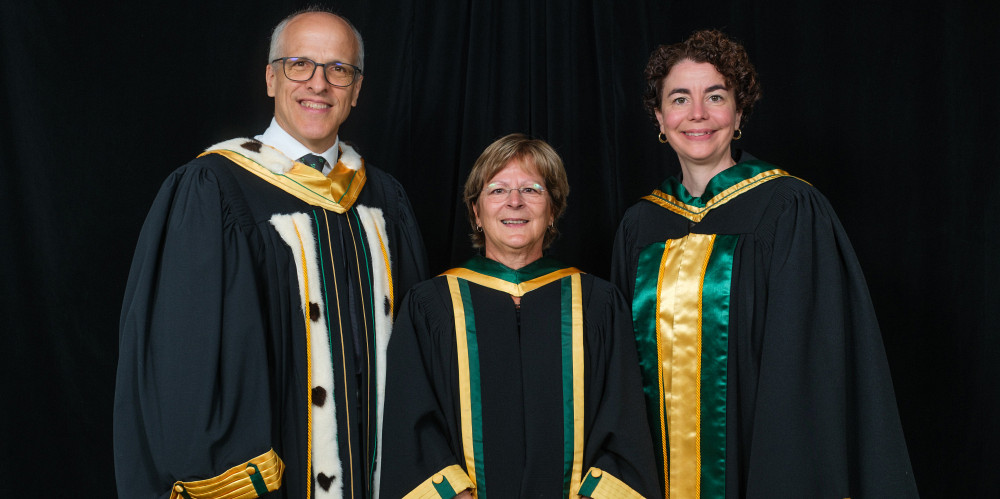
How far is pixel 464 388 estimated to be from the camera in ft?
7.33

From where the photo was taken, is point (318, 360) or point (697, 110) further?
point (697, 110)

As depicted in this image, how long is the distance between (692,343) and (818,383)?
36 centimetres

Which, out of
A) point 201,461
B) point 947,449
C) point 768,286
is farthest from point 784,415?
point 947,449

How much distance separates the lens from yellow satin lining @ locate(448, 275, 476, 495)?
7.24ft

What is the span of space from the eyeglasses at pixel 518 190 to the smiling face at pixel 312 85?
510 mm

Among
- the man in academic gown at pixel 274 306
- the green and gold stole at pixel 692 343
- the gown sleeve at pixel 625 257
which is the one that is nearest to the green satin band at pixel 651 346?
the green and gold stole at pixel 692 343

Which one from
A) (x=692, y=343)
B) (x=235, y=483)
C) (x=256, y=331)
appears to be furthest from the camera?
(x=692, y=343)

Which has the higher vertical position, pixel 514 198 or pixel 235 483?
pixel 514 198

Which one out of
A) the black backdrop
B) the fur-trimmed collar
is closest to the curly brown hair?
the black backdrop

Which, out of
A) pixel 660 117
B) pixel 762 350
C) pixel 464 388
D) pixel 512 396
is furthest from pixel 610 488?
pixel 660 117

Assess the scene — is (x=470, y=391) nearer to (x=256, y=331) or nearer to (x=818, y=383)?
(x=256, y=331)

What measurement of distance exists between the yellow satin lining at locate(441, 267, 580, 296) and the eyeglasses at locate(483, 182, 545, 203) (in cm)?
22

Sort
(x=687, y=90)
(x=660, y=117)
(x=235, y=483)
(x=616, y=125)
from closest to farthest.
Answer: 1. (x=235, y=483)
2. (x=687, y=90)
3. (x=660, y=117)
4. (x=616, y=125)

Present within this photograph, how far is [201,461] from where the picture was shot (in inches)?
76.3
